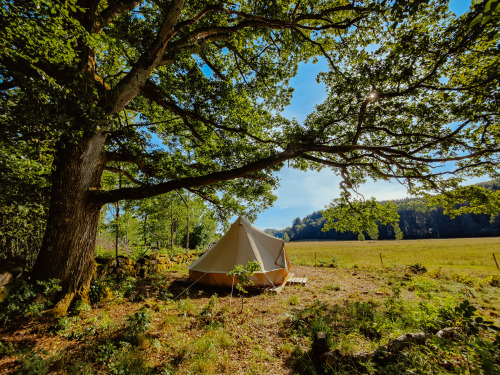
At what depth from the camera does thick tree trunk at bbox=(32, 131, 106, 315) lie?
4.21 metres

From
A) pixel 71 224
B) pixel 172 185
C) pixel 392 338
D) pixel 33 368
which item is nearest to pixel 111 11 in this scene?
pixel 172 185

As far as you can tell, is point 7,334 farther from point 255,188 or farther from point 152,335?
point 255,188

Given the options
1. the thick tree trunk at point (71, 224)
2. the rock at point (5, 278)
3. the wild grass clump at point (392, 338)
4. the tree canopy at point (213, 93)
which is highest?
the tree canopy at point (213, 93)

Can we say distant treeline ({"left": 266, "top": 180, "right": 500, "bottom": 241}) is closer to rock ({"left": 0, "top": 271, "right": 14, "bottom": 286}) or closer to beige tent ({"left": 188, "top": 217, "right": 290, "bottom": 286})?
beige tent ({"left": 188, "top": 217, "right": 290, "bottom": 286})

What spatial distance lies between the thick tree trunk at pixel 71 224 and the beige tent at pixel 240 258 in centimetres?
417

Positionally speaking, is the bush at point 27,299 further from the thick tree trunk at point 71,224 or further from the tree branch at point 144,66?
the tree branch at point 144,66

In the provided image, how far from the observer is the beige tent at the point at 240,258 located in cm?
802

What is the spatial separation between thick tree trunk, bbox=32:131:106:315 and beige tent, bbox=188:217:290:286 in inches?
164

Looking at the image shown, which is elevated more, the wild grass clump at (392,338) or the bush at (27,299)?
the bush at (27,299)

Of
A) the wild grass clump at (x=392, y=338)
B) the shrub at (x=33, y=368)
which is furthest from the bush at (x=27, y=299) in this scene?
the wild grass clump at (x=392, y=338)

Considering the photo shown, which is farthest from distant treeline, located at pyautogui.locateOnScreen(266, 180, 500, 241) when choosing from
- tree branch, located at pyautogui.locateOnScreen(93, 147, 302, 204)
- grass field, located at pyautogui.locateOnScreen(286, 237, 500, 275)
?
tree branch, located at pyautogui.locateOnScreen(93, 147, 302, 204)

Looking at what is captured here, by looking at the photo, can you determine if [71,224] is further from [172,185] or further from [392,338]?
[392,338]

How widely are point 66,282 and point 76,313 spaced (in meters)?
0.74

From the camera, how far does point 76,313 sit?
4375 millimetres
